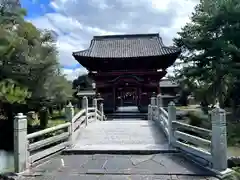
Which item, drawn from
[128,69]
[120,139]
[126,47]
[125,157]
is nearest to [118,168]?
[125,157]

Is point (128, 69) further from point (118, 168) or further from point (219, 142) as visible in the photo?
point (219, 142)

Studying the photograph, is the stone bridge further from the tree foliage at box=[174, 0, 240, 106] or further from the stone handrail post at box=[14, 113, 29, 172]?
the tree foliage at box=[174, 0, 240, 106]

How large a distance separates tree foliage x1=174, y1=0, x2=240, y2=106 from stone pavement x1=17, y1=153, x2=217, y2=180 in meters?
8.82

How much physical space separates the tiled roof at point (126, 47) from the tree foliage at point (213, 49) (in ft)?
8.83

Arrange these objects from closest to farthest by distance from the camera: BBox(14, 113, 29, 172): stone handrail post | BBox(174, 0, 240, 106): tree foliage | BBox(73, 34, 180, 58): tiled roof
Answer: BBox(14, 113, 29, 172): stone handrail post < BBox(174, 0, 240, 106): tree foliage < BBox(73, 34, 180, 58): tiled roof

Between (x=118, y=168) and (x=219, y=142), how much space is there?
187 cm

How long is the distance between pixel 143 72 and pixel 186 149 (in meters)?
12.8

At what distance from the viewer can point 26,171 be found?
4676 mm

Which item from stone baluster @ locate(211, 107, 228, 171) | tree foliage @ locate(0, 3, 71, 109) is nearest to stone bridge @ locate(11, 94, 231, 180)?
stone baluster @ locate(211, 107, 228, 171)

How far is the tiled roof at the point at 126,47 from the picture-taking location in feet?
60.2

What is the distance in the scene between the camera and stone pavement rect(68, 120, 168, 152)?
6.27 m

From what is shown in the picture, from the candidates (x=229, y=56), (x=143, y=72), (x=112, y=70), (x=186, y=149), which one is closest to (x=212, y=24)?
(x=229, y=56)

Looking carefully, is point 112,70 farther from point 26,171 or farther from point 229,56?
point 26,171

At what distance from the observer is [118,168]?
4.83 metres
